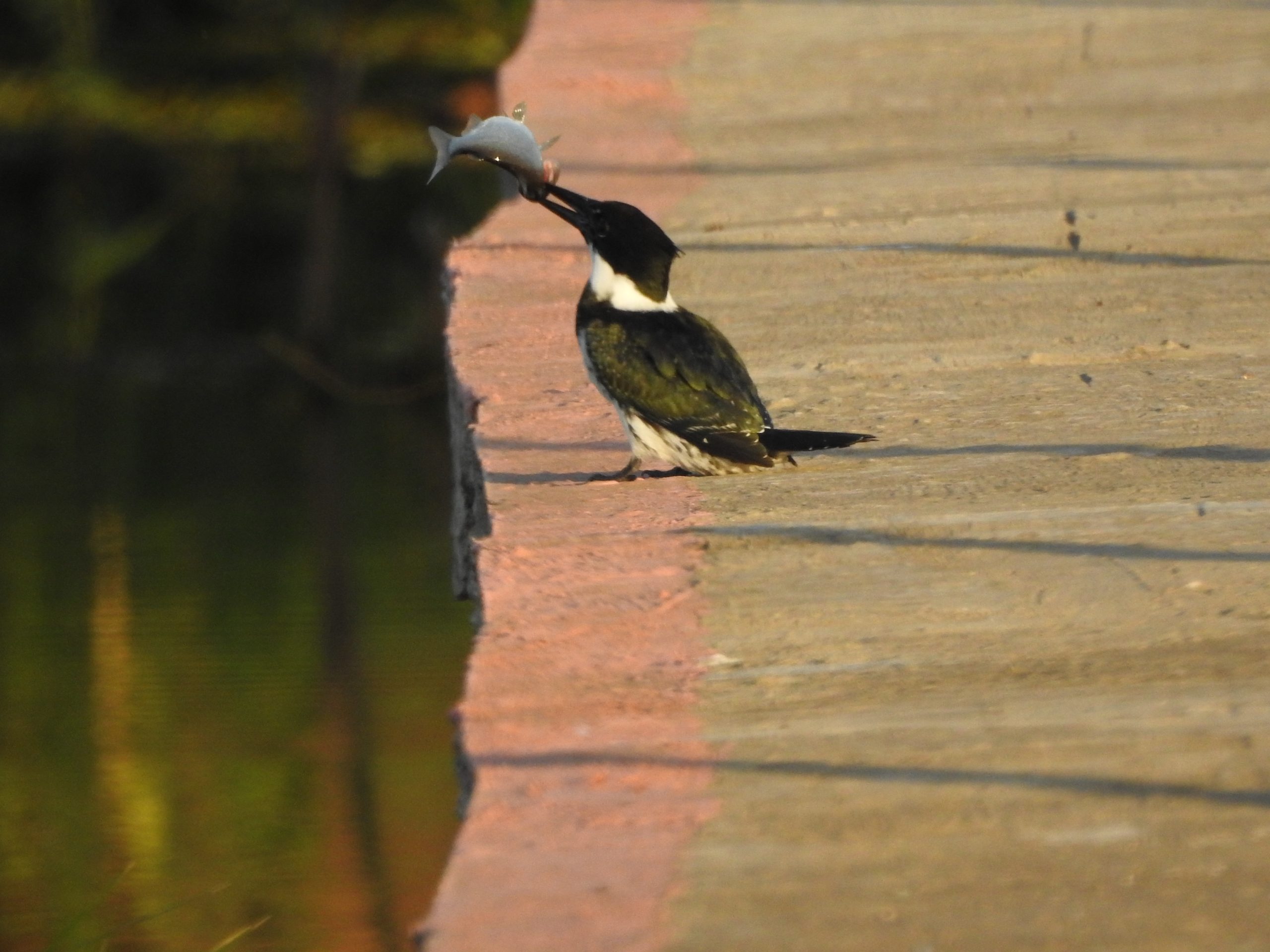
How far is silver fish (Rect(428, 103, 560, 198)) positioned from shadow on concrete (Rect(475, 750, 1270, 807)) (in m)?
1.76

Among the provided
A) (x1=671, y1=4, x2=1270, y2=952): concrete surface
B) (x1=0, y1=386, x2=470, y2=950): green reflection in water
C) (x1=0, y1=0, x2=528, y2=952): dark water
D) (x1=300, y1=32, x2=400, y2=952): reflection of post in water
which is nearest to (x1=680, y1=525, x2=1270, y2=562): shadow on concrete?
(x1=671, y1=4, x2=1270, y2=952): concrete surface

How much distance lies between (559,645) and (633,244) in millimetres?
1322

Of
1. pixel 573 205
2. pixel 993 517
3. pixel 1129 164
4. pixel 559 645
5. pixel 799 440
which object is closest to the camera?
pixel 559 645

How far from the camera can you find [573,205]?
4141 millimetres

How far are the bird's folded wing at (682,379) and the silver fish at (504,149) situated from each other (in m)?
0.40

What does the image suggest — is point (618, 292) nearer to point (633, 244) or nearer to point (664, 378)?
point (633, 244)

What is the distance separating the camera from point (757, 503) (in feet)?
11.7

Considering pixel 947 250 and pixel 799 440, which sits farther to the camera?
pixel 947 250

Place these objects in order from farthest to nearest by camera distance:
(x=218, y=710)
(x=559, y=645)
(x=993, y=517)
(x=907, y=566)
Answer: (x=218, y=710) < (x=993, y=517) < (x=907, y=566) < (x=559, y=645)

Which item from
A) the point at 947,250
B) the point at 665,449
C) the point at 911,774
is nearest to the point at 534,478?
the point at 665,449

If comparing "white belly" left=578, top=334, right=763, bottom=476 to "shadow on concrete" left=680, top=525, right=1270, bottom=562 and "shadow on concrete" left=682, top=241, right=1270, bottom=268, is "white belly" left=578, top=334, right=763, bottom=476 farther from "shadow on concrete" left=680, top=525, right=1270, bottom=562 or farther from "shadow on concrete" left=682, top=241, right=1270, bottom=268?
"shadow on concrete" left=682, top=241, right=1270, bottom=268

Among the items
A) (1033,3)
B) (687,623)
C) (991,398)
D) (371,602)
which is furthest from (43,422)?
(687,623)

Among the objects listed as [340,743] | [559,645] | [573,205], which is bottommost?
[340,743]

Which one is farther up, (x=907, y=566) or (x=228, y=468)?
(x=907, y=566)
